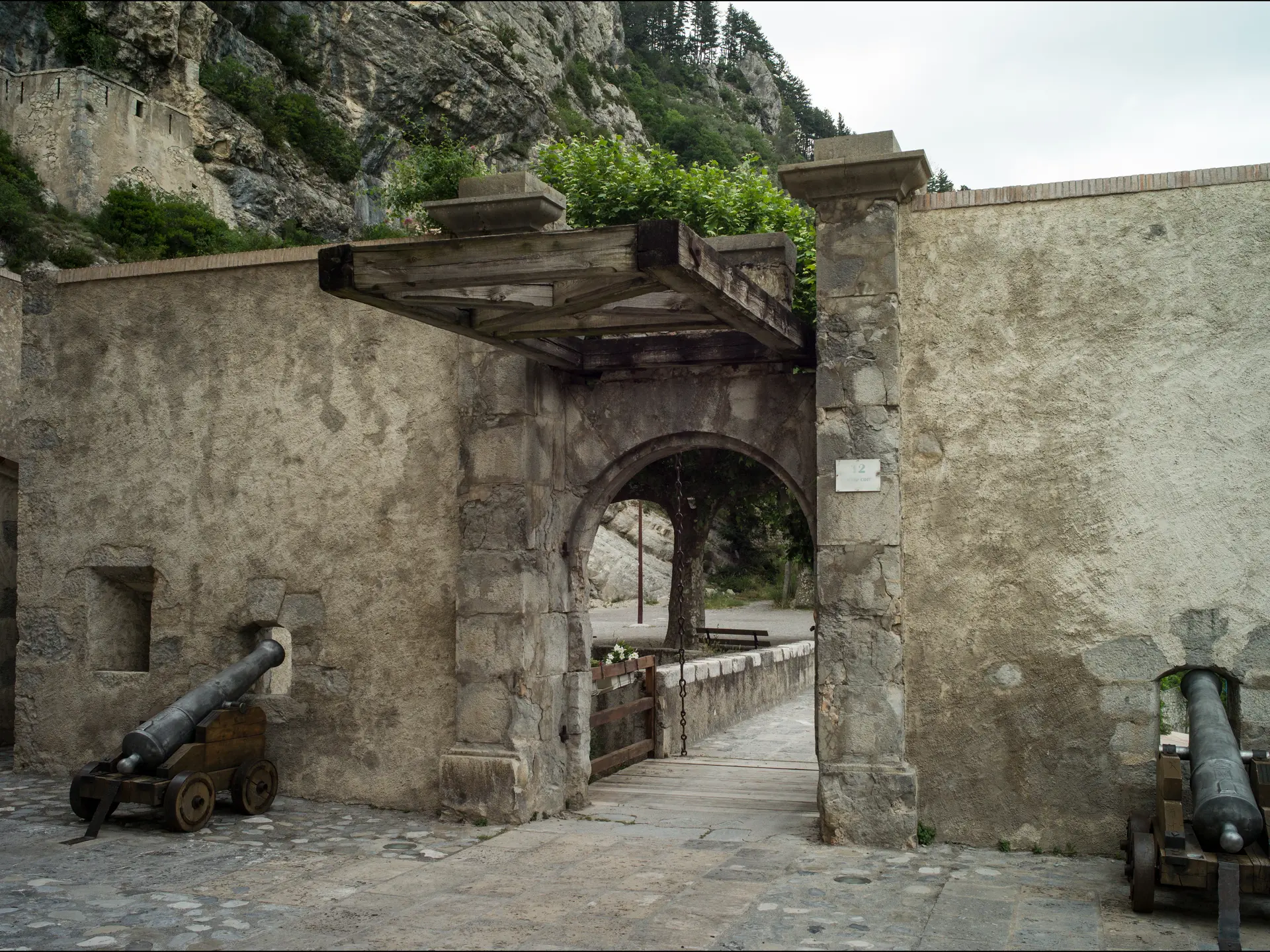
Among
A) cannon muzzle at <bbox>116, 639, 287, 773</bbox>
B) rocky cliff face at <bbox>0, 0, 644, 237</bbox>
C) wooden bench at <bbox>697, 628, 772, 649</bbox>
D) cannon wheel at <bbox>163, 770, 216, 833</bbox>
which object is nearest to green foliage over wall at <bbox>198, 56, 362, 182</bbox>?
rocky cliff face at <bbox>0, 0, 644, 237</bbox>

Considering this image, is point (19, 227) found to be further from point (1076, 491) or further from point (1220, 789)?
point (1220, 789)

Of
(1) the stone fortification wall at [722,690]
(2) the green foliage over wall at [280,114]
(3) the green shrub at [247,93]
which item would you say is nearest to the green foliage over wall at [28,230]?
(3) the green shrub at [247,93]

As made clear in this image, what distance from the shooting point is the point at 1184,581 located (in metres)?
6.14

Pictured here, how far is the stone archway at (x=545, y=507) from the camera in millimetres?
7207

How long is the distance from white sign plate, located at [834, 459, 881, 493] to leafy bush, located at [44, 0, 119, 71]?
39.2 meters

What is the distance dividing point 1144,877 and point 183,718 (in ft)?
17.9

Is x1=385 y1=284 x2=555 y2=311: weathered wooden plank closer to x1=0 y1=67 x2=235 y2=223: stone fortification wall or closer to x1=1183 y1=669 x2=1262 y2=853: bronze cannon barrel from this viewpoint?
x1=1183 y1=669 x2=1262 y2=853: bronze cannon barrel

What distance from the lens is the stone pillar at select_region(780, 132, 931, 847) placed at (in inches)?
254

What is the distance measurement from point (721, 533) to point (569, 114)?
23.2 metres

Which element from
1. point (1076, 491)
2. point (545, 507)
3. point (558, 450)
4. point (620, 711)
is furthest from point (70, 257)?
point (1076, 491)

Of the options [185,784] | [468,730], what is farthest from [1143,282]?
[185,784]

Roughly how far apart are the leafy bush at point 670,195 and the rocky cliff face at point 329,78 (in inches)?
888

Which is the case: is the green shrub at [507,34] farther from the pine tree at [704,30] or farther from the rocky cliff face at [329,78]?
the pine tree at [704,30]

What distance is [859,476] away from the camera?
6594mm
